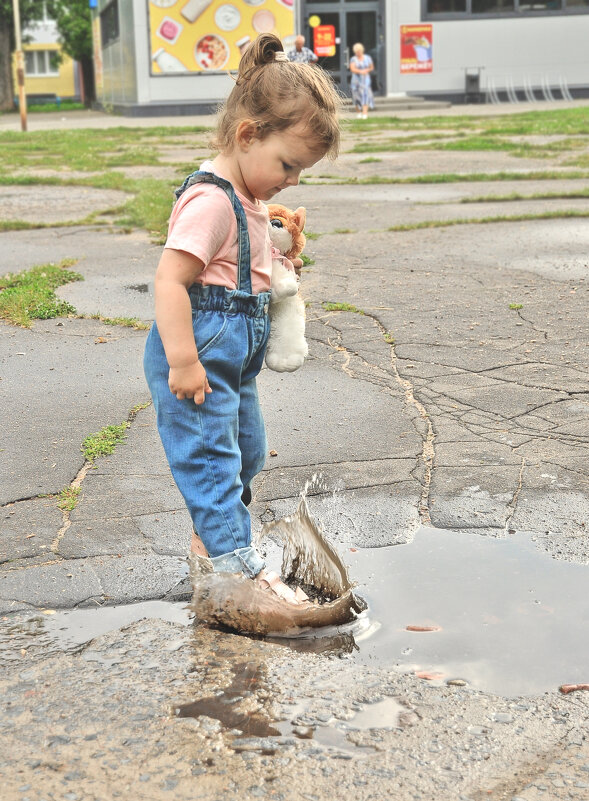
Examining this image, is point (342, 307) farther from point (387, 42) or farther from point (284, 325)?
point (387, 42)

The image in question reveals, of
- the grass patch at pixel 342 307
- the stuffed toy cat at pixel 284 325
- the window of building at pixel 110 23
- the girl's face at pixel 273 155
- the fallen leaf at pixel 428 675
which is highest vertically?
the window of building at pixel 110 23

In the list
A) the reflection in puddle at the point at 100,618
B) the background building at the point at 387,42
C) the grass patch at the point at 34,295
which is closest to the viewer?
the reflection in puddle at the point at 100,618

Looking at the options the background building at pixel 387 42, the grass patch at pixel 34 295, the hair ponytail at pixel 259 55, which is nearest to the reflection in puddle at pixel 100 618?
the hair ponytail at pixel 259 55

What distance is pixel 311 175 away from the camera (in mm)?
13773

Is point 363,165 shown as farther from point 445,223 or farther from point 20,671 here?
point 20,671

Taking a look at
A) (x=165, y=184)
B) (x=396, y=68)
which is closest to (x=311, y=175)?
(x=165, y=184)

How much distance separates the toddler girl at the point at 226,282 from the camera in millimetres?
2504

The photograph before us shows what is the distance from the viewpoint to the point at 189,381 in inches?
98.7

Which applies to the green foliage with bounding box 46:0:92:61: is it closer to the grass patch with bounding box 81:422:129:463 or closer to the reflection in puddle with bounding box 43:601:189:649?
the grass patch with bounding box 81:422:129:463

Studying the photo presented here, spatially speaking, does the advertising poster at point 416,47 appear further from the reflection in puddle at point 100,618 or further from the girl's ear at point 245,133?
the reflection in puddle at point 100,618

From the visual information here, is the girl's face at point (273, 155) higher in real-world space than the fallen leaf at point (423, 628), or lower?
higher

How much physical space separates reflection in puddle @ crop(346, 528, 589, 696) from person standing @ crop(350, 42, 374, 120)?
2228 centimetres

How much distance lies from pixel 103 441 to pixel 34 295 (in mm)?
2605

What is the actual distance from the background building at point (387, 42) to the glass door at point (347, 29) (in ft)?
0.09
